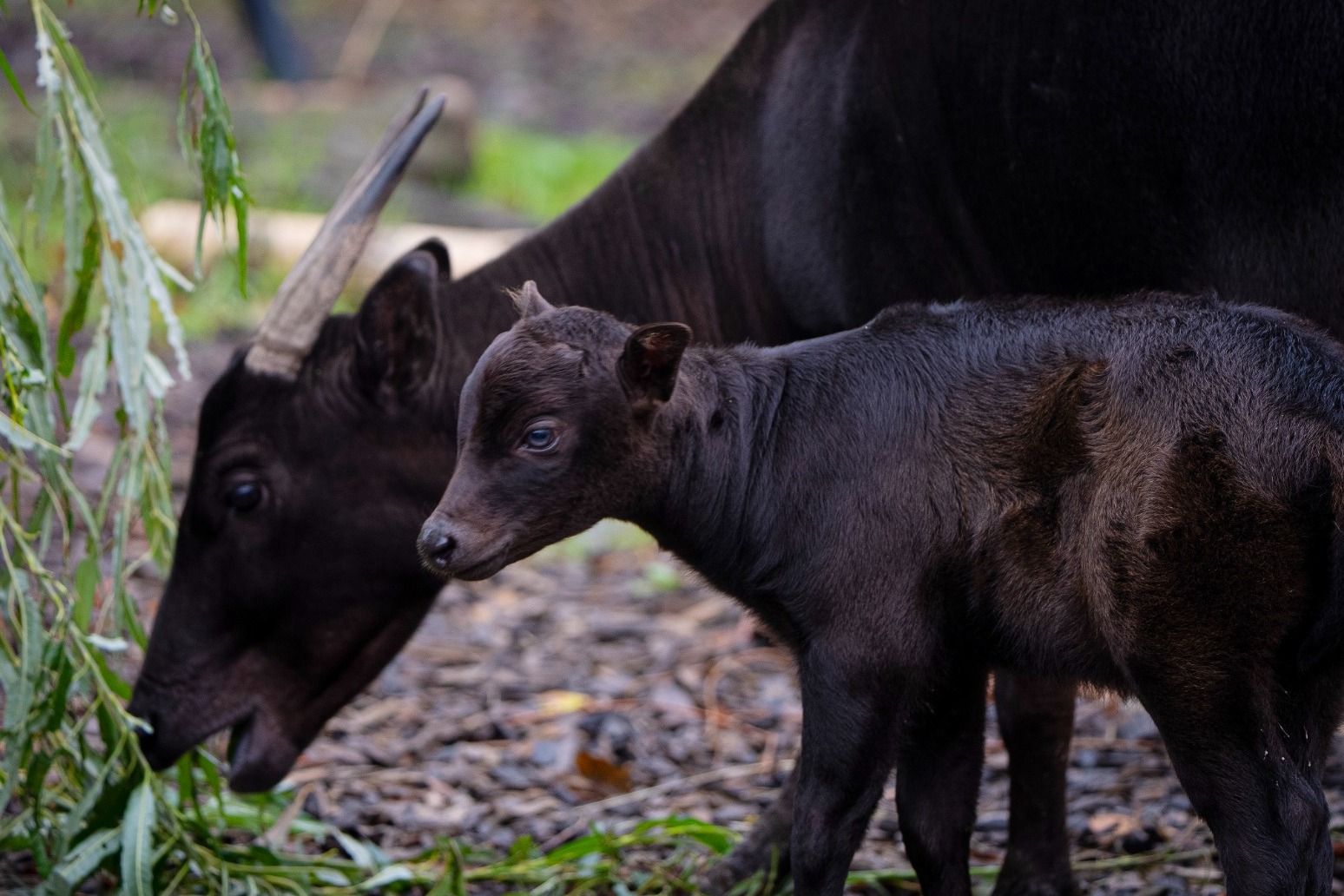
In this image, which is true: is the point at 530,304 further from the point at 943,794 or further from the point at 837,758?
the point at 943,794

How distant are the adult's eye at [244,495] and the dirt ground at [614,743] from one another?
1096mm

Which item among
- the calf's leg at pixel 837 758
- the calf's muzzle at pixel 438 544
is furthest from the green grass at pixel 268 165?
the calf's leg at pixel 837 758

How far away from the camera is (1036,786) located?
4.47 meters

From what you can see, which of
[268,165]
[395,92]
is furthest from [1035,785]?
[395,92]

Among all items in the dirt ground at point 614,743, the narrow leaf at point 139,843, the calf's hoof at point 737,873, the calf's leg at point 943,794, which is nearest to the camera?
the calf's leg at point 943,794

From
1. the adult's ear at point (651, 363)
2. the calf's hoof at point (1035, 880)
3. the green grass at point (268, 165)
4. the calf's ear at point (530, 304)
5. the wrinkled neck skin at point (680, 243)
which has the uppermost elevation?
the green grass at point (268, 165)

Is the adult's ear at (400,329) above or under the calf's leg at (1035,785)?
above

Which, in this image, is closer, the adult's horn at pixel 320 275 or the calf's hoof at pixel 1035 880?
the calf's hoof at pixel 1035 880

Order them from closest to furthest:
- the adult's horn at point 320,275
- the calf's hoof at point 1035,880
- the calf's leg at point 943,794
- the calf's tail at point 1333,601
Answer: the calf's tail at point 1333,601, the calf's leg at point 943,794, the calf's hoof at point 1035,880, the adult's horn at point 320,275

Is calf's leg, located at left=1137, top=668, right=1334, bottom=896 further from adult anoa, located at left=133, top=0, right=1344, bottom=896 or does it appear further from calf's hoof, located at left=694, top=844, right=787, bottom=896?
calf's hoof, located at left=694, top=844, right=787, bottom=896

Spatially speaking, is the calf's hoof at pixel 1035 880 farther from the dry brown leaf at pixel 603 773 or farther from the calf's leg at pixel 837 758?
the dry brown leaf at pixel 603 773

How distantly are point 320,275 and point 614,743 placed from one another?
2139 mm

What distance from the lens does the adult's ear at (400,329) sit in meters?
4.64

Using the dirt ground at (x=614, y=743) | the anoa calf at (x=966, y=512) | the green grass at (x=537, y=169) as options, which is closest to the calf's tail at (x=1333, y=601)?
the anoa calf at (x=966, y=512)
